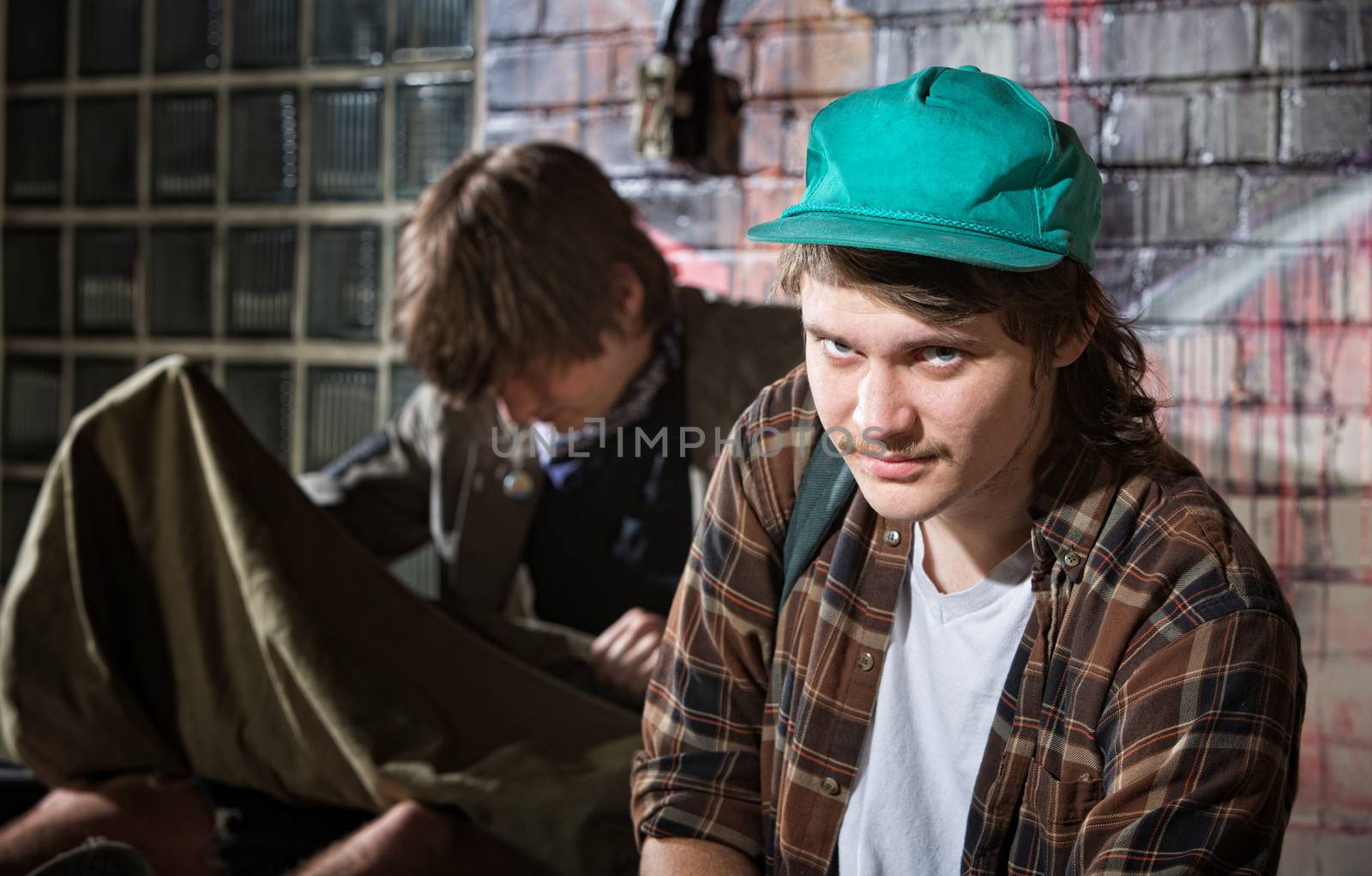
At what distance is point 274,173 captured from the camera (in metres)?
2.36

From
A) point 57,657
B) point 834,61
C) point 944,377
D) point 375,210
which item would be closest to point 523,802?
point 57,657

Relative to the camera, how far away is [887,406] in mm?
773

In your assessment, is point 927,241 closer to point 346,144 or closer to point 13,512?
point 346,144

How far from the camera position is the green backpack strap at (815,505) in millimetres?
947

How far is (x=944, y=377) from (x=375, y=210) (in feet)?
5.75

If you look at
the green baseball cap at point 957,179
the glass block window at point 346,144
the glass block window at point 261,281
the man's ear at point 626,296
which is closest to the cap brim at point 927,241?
the green baseball cap at point 957,179

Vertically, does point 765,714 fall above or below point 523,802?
above

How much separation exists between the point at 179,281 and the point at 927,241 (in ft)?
6.81

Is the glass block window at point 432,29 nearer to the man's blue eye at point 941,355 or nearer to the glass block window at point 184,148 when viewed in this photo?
the glass block window at point 184,148

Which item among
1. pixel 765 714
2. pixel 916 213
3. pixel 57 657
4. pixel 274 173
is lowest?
pixel 57 657

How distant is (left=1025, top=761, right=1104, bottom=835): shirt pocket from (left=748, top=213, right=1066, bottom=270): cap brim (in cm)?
35

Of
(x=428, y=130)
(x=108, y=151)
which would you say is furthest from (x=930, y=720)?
(x=108, y=151)

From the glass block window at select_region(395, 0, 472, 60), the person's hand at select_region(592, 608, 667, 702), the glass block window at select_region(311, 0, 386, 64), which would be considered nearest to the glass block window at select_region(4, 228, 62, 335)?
the glass block window at select_region(311, 0, 386, 64)

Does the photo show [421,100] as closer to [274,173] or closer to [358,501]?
[274,173]
